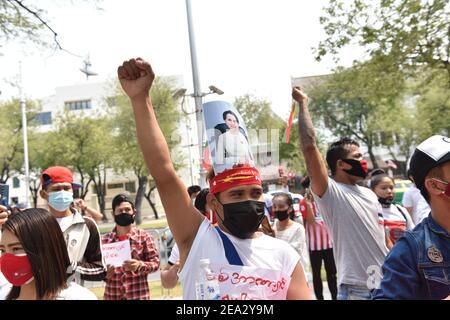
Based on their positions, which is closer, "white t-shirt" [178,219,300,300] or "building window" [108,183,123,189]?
"white t-shirt" [178,219,300,300]

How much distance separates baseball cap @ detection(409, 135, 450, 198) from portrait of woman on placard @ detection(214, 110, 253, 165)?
79 cm

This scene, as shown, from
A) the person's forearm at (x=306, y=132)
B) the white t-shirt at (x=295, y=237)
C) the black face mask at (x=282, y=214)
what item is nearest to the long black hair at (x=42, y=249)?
the person's forearm at (x=306, y=132)

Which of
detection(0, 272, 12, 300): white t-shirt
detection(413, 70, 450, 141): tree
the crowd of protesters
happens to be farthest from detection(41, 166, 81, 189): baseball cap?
detection(413, 70, 450, 141): tree

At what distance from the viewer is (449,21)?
33.1 ft

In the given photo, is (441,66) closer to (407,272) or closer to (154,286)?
(154,286)

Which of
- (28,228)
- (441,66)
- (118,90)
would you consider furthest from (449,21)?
(118,90)

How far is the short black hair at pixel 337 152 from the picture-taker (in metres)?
3.87

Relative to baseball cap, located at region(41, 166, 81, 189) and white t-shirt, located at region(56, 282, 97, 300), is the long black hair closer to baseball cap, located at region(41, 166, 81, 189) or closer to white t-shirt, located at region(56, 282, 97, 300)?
white t-shirt, located at region(56, 282, 97, 300)

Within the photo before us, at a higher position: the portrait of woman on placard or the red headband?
the portrait of woman on placard

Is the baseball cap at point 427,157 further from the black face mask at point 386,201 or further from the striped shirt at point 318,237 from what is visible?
the striped shirt at point 318,237

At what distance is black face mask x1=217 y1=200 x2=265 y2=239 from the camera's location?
7.67ft

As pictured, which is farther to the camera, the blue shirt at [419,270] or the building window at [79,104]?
the building window at [79,104]

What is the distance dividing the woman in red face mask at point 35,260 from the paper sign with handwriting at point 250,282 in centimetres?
66

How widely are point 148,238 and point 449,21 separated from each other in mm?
8408
